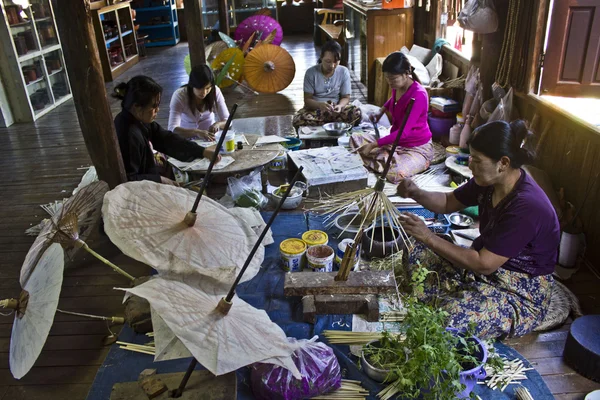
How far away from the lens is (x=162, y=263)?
1332 millimetres

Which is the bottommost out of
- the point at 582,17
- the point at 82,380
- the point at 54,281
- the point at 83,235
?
the point at 82,380

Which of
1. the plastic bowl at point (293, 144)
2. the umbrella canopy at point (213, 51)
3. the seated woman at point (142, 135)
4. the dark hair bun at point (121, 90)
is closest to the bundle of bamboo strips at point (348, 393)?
the seated woman at point (142, 135)

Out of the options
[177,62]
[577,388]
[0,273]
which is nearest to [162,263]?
[577,388]

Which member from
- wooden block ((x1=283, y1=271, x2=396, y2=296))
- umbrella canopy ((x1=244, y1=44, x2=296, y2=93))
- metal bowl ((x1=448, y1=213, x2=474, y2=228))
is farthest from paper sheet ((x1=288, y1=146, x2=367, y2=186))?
umbrella canopy ((x1=244, y1=44, x2=296, y2=93))

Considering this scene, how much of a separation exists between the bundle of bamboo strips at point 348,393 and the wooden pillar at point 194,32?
491 cm

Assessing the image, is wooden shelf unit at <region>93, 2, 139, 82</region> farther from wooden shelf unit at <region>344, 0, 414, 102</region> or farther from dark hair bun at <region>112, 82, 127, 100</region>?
dark hair bun at <region>112, 82, 127, 100</region>

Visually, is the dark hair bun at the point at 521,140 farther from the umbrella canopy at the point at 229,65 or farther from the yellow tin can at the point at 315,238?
the umbrella canopy at the point at 229,65

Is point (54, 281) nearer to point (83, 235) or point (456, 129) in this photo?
point (83, 235)

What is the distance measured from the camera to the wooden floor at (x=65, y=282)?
2.24 metres

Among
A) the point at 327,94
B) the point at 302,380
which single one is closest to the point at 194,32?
the point at 327,94

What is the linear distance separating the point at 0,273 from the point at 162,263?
2.53 meters

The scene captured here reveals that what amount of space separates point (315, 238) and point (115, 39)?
28.0 feet

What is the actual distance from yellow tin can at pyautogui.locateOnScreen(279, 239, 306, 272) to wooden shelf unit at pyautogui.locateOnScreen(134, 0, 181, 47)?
10881mm

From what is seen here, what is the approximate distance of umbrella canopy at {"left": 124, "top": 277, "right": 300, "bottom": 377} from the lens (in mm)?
1117
